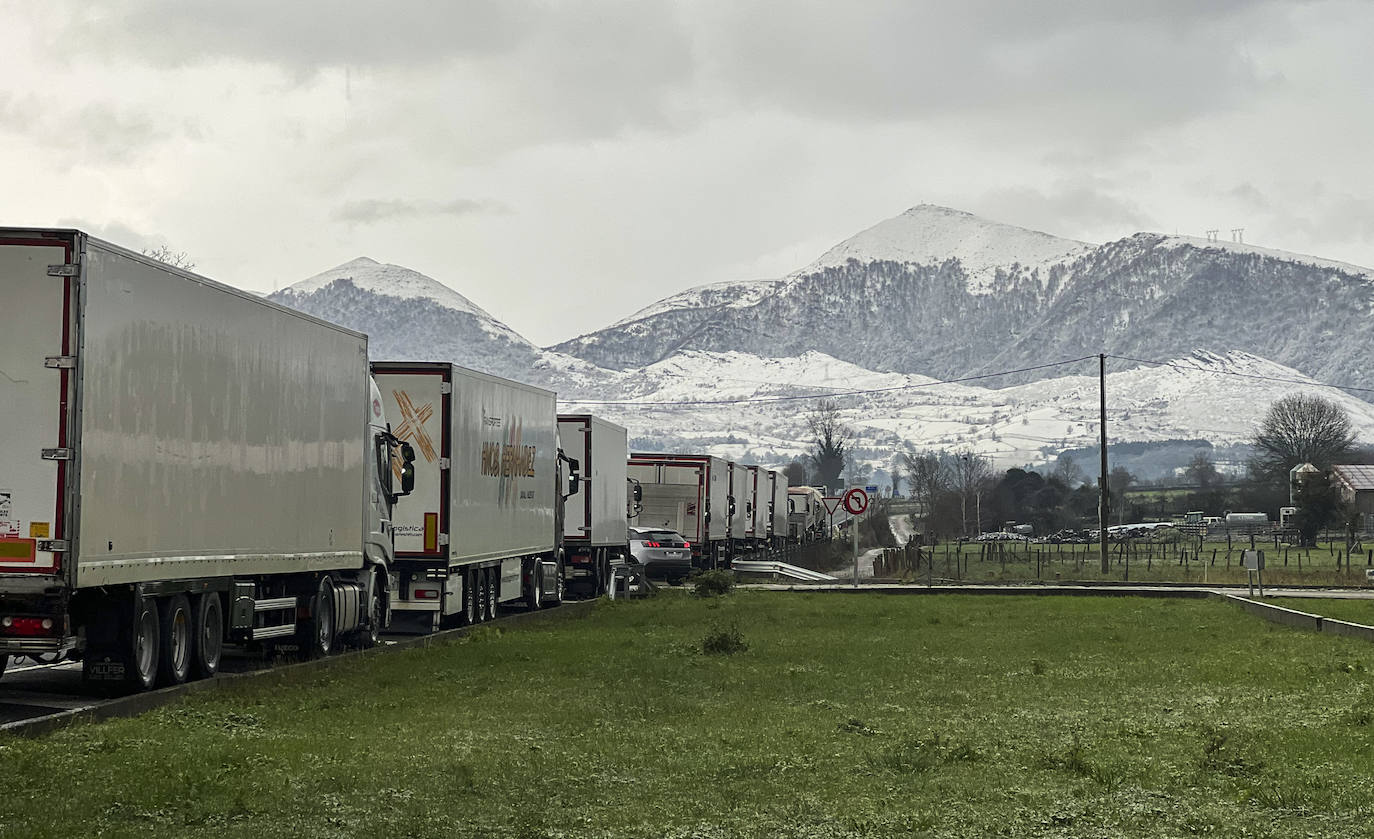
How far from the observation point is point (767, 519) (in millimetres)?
81500

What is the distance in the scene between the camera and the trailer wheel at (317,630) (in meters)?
22.0

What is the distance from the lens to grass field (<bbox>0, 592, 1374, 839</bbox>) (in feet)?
33.6

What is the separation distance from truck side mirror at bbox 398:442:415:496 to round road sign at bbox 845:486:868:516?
1832 centimetres

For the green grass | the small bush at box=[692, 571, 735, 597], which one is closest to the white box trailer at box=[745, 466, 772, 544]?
the small bush at box=[692, 571, 735, 597]

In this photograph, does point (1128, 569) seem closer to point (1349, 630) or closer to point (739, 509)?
point (739, 509)

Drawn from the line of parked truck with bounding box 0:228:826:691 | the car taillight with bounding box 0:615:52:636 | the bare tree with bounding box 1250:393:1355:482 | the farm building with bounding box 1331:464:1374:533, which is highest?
the bare tree with bounding box 1250:393:1355:482

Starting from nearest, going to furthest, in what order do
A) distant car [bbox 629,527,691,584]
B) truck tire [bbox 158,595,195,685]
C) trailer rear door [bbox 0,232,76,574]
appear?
trailer rear door [bbox 0,232,76,574]
truck tire [bbox 158,595,195,685]
distant car [bbox 629,527,691,584]

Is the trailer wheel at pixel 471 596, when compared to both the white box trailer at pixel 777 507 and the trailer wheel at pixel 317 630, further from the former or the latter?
the white box trailer at pixel 777 507

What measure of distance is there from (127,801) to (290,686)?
7.16 meters

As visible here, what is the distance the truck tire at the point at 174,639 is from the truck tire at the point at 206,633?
0.40ft

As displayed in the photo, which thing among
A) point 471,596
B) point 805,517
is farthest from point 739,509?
point 805,517

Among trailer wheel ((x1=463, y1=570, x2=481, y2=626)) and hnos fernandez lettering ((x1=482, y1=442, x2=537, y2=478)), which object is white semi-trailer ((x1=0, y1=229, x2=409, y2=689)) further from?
hnos fernandez lettering ((x1=482, y1=442, x2=537, y2=478))

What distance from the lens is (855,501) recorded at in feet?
142

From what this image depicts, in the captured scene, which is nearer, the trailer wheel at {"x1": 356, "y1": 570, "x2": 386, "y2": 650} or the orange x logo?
the trailer wheel at {"x1": 356, "y1": 570, "x2": 386, "y2": 650}
